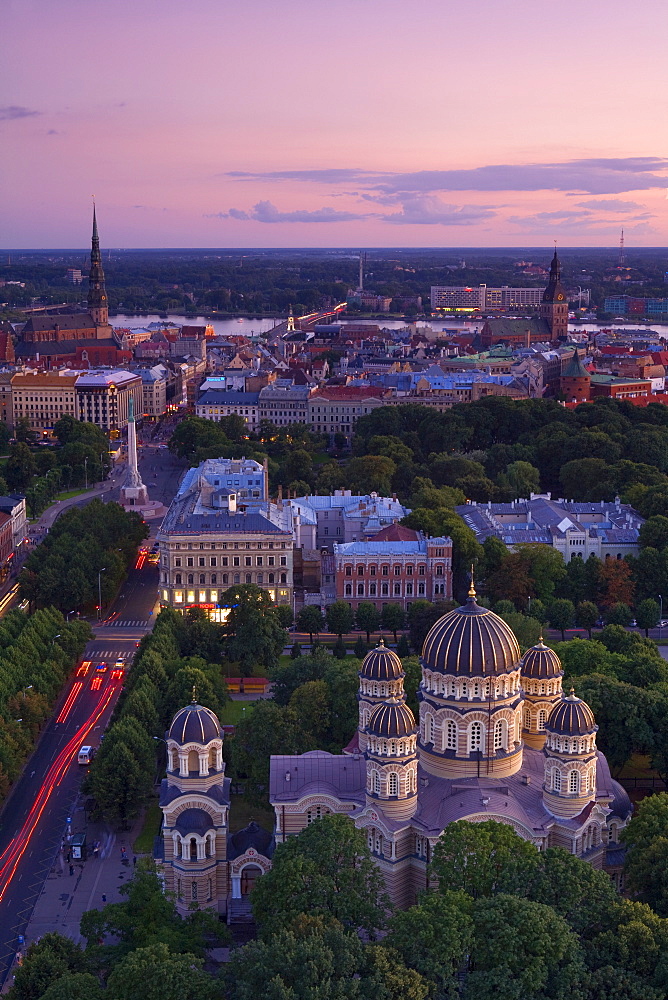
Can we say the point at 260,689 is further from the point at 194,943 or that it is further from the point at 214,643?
the point at 194,943

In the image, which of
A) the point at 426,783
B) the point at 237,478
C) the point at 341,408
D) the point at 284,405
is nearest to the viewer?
the point at 426,783

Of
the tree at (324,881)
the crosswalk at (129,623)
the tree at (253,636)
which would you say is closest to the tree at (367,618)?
the tree at (253,636)

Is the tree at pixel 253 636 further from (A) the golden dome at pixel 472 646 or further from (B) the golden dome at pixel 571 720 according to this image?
(B) the golden dome at pixel 571 720

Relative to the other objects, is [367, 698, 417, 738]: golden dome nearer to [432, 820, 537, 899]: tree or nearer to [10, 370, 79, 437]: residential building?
[432, 820, 537, 899]: tree

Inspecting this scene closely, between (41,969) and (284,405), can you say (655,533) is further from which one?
(284,405)

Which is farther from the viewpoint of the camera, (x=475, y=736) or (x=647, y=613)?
(x=647, y=613)

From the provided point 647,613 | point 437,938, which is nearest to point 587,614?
point 647,613

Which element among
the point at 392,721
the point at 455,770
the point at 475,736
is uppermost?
the point at 392,721
